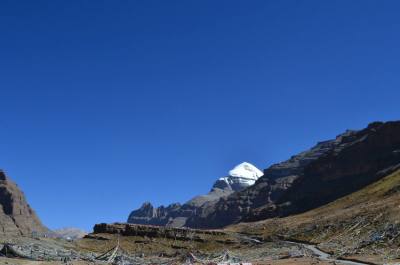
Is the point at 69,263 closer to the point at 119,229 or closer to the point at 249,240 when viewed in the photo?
the point at 249,240

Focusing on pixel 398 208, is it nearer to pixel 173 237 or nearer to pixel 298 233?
pixel 298 233

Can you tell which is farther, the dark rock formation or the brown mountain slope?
the dark rock formation

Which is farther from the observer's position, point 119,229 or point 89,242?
point 119,229

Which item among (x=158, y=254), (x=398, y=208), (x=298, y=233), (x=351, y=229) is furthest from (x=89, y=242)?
(x=398, y=208)

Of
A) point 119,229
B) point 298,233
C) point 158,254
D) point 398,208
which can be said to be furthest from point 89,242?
point 398,208

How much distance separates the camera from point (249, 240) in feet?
563

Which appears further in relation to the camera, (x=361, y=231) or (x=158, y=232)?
(x=158, y=232)

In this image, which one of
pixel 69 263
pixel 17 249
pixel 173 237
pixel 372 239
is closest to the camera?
pixel 69 263

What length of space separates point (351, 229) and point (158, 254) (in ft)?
165

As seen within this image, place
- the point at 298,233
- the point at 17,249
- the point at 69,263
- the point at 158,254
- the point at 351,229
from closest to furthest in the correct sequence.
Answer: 1. the point at 69,263
2. the point at 17,249
3. the point at 351,229
4. the point at 158,254
5. the point at 298,233

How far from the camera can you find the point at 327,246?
124938 millimetres

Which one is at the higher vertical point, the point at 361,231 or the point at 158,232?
the point at 158,232

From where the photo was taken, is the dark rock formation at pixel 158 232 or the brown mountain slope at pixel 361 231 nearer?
the brown mountain slope at pixel 361 231

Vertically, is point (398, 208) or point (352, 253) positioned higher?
point (398, 208)
